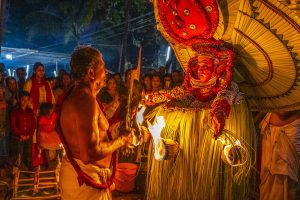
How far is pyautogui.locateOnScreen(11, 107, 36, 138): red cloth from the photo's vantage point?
22.0ft

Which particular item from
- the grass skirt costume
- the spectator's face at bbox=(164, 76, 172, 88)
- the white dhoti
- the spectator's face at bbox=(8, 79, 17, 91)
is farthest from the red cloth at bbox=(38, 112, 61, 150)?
the white dhoti

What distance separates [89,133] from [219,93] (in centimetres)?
137

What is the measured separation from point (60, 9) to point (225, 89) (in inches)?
578

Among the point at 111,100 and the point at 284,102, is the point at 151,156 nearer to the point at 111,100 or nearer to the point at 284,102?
the point at 284,102

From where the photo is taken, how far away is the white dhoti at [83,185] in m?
2.79

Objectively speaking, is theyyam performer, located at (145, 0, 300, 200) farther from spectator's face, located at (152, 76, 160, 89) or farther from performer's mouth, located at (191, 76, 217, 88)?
spectator's face, located at (152, 76, 160, 89)

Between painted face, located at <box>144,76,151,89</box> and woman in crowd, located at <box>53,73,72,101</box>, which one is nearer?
painted face, located at <box>144,76,151,89</box>

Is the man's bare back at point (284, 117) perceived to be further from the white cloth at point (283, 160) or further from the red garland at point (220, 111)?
the red garland at point (220, 111)

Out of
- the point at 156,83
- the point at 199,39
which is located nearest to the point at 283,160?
the point at 199,39

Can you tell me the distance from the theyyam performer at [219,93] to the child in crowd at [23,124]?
11.3ft

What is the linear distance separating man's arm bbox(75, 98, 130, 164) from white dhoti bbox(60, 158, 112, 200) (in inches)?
5.5

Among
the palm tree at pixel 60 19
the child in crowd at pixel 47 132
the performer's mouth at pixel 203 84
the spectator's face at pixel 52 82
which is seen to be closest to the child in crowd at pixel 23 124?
the child in crowd at pixel 47 132

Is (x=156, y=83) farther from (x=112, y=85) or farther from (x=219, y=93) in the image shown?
(x=219, y=93)

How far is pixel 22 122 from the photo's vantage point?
22.0ft
